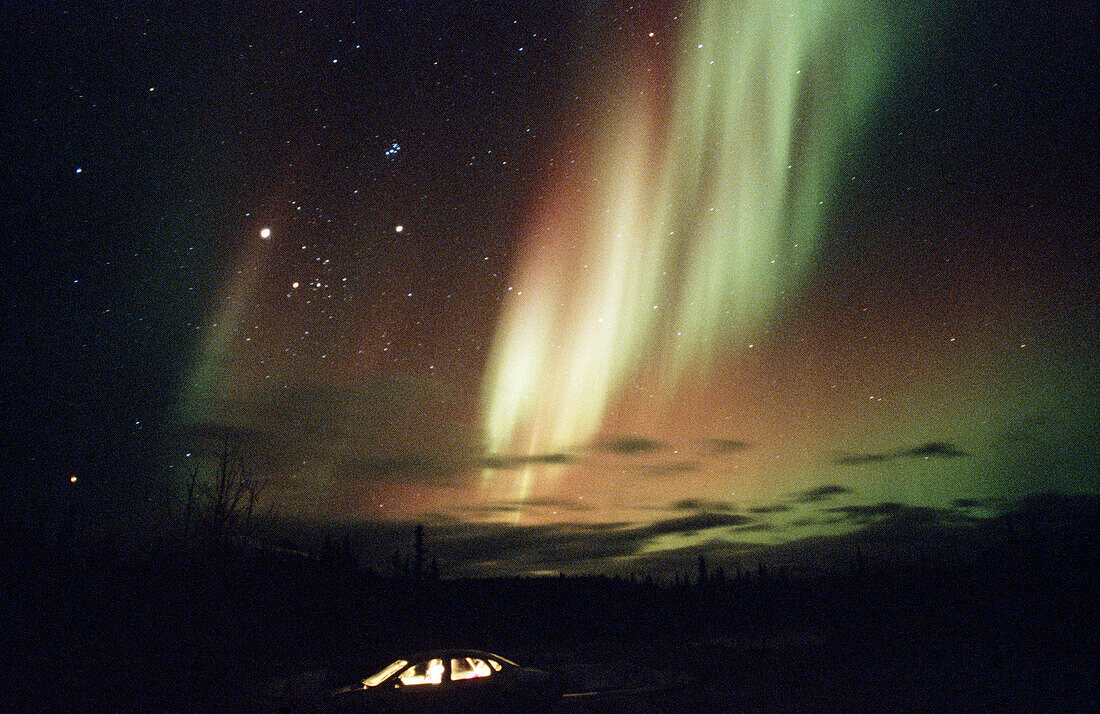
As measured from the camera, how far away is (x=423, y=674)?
38.3 ft

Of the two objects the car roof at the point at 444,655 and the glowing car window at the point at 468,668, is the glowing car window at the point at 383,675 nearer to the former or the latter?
the car roof at the point at 444,655

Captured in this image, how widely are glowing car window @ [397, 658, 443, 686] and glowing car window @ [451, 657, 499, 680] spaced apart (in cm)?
24

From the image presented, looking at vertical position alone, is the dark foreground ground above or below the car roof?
below

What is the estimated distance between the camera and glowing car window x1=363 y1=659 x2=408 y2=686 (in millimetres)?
11398

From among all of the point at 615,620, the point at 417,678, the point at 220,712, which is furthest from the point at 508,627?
the point at 417,678

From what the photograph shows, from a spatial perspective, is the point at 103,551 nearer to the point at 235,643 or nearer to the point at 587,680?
the point at 235,643

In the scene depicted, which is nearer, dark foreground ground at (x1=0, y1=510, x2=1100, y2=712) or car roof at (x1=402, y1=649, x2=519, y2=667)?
car roof at (x1=402, y1=649, x2=519, y2=667)

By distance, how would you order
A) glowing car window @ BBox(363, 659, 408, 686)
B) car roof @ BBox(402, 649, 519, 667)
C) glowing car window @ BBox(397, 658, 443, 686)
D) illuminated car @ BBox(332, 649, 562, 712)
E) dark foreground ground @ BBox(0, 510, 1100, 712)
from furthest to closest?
1. dark foreground ground @ BBox(0, 510, 1100, 712)
2. car roof @ BBox(402, 649, 519, 667)
3. glowing car window @ BBox(397, 658, 443, 686)
4. glowing car window @ BBox(363, 659, 408, 686)
5. illuminated car @ BBox(332, 649, 562, 712)

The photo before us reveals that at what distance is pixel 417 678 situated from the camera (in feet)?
38.1

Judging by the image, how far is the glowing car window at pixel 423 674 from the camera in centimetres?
1155

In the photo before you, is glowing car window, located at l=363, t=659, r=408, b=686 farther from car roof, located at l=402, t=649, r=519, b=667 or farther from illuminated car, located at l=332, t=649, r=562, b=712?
car roof, located at l=402, t=649, r=519, b=667

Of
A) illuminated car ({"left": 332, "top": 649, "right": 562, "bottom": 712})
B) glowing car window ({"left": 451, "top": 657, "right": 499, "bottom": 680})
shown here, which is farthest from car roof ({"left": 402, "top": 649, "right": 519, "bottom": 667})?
glowing car window ({"left": 451, "top": 657, "right": 499, "bottom": 680})

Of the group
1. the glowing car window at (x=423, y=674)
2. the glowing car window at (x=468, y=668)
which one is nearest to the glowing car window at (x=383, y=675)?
the glowing car window at (x=423, y=674)

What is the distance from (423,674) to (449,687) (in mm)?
499
